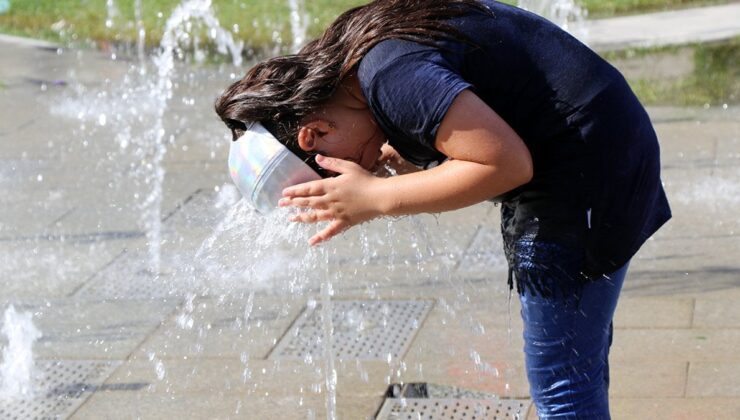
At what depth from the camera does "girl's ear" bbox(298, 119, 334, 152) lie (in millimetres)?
2545

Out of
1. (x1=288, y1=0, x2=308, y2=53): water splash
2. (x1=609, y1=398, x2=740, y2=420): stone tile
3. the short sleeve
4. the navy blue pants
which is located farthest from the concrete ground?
(x1=288, y1=0, x2=308, y2=53): water splash

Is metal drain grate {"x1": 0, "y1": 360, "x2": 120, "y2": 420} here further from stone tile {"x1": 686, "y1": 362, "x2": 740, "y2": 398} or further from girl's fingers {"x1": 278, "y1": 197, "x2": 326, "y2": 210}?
stone tile {"x1": 686, "y1": 362, "x2": 740, "y2": 398}

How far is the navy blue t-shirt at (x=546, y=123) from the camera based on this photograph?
2.36 metres

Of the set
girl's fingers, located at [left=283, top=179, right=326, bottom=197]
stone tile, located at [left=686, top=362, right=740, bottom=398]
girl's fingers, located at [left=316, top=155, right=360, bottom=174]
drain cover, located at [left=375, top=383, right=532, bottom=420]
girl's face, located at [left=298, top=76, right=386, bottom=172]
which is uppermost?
girl's face, located at [left=298, top=76, right=386, bottom=172]

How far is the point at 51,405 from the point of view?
4031mm

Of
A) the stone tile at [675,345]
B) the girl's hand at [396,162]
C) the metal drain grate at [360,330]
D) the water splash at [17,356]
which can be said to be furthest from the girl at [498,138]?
the water splash at [17,356]

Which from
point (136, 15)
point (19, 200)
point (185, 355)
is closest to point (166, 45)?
point (136, 15)

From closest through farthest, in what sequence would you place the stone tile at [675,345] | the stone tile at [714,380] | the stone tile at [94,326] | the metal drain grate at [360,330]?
the stone tile at [714,380] → the stone tile at [675,345] → the metal drain grate at [360,330] → the stone tile at [94,326]

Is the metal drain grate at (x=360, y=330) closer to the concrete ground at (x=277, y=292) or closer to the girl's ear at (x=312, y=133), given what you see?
the concrete ground at (x=277, y=292)

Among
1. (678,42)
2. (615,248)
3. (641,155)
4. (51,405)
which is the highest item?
(641,155)

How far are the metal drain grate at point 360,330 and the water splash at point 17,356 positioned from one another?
89cm

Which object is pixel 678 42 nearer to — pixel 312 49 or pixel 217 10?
pixel 217 10

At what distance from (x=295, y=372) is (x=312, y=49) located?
184cm

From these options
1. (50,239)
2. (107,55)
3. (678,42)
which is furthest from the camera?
(107,55)
